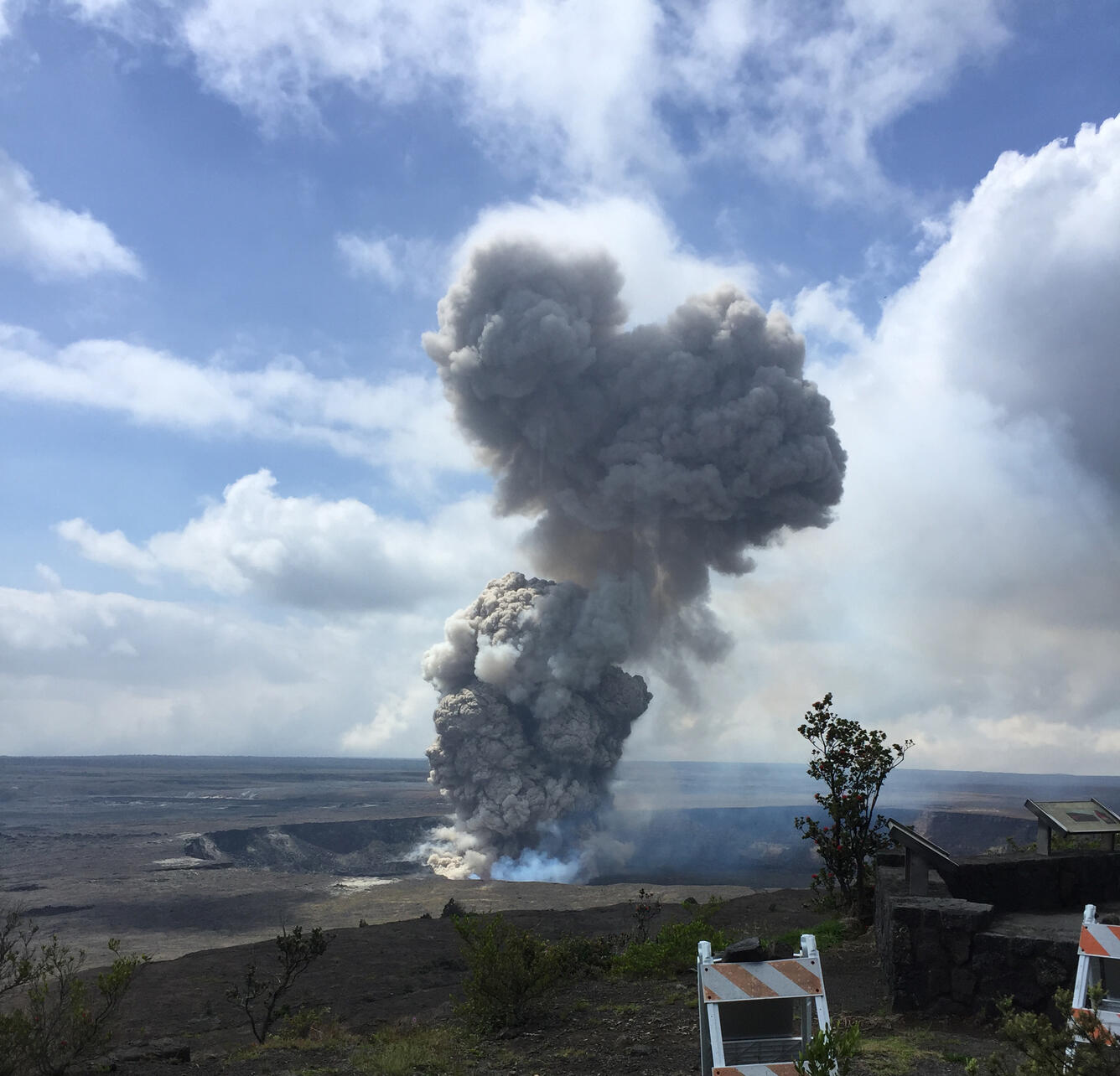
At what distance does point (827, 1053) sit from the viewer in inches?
153

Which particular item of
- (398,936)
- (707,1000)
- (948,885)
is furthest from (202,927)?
(707,1000)

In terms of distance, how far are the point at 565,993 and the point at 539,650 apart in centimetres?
3384

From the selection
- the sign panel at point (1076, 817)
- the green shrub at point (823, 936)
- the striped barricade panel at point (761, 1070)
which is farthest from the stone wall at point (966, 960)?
the striped barricade panel at point (761, 1070)

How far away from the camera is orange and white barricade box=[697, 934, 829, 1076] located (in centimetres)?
426

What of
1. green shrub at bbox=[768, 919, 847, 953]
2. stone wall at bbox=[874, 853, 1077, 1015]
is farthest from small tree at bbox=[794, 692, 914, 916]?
stone wall at bbox=[874, 853, 1077, 1015]

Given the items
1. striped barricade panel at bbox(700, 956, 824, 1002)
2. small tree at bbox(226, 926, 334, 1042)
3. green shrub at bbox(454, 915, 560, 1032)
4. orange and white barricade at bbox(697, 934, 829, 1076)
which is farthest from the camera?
small tree at bbox(226, 926, 334, 1042)

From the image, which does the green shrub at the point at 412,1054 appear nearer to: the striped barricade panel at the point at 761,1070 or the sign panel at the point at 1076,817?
the striped barricade panel at the point at 761,1070

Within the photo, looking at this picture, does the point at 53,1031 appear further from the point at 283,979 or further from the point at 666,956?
the point at 666,956

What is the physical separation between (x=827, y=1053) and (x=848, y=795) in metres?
10.6

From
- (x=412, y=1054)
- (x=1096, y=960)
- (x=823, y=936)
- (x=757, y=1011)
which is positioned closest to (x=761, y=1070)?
(x=757, y=1011)

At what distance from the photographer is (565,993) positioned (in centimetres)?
1027

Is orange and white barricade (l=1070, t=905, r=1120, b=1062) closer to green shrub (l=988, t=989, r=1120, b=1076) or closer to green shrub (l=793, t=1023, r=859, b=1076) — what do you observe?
green shrub (l=988, t=989, r=1120, b=1076)

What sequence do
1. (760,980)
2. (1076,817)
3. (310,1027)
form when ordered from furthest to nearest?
(310,1027), (1076,817), (760,980)

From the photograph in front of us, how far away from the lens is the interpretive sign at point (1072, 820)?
378 inches
